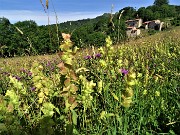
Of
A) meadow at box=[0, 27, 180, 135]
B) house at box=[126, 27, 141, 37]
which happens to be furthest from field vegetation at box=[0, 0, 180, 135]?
house at box=[126, 27, 141, 37]

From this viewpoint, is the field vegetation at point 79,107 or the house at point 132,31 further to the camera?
the house at point 132,31

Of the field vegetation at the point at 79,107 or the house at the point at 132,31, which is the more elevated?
the house at the point at 132,31

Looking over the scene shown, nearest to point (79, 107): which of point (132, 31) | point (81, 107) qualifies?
point (81, 107)

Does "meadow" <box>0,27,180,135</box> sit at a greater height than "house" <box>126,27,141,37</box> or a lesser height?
lesser

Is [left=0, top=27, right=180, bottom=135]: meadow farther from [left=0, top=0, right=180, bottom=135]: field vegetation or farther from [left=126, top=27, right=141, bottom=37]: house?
[left=126, top=27, right=141, bottom=37]: house

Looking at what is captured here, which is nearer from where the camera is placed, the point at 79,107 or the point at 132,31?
the point at 79,107

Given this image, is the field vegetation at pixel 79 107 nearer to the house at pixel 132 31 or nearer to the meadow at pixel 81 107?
the meadow at pixel 81 107

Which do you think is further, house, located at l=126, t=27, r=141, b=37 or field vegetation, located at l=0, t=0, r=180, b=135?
house, located at l=126, t=27, r=141, b=37

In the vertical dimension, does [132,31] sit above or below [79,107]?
above

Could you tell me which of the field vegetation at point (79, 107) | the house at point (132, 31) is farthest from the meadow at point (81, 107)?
the house at point (132, 31)

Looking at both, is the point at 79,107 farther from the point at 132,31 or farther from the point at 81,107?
the point at 132,31

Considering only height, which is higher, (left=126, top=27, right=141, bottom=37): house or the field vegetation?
(left=126, top=27, right=141, bottom=37): house

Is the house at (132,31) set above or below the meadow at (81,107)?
above

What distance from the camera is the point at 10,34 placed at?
334 feet
